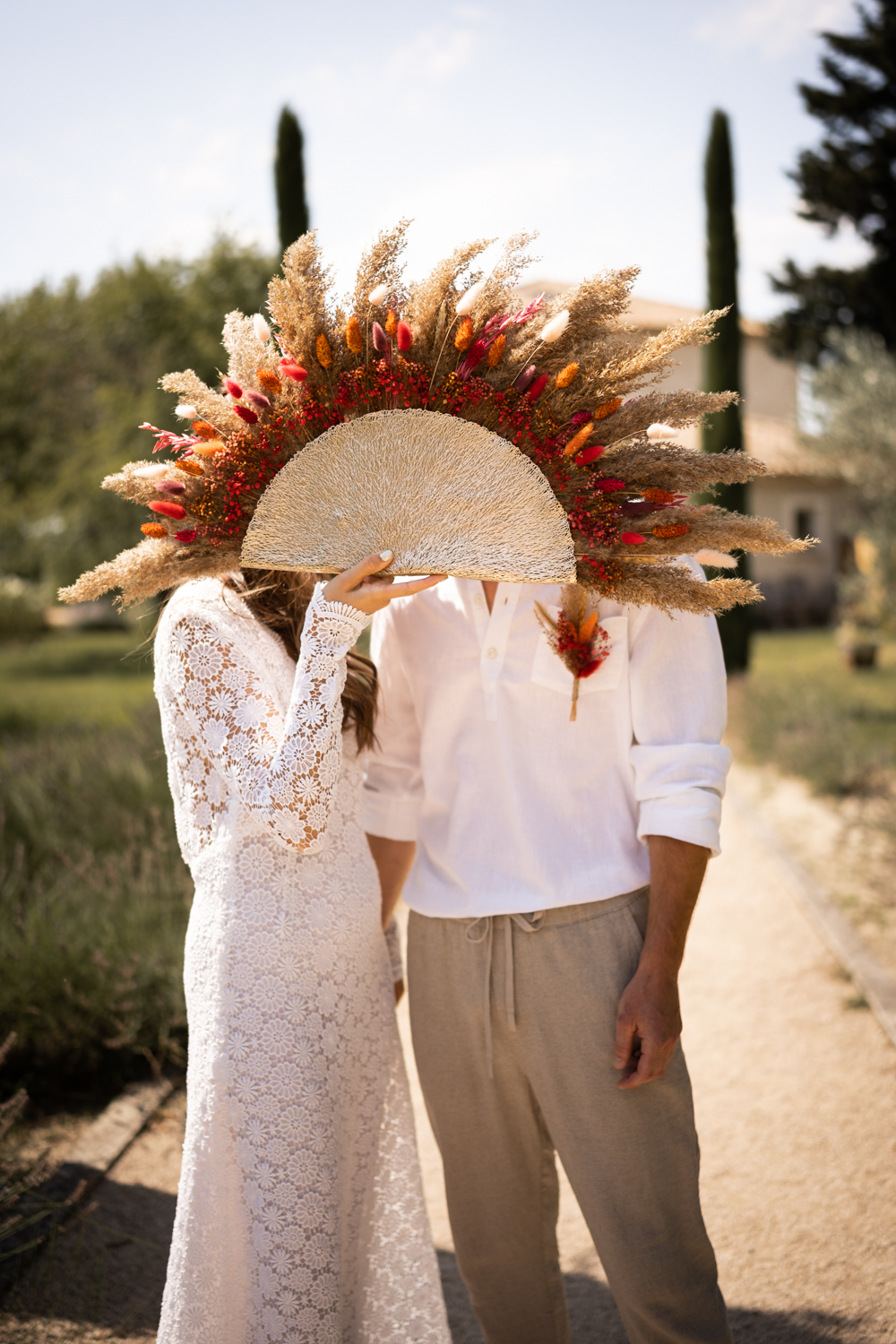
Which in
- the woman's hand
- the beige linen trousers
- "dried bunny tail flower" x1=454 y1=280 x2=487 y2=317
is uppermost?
"dried bunny tail flower" x1=454 y1=280 x2=487 y2=317

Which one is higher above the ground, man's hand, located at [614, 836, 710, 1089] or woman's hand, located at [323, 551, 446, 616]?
woman's hand, located at [323, 551, 446, 616]

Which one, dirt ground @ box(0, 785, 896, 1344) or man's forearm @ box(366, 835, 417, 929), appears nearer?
man's forearm @ box(366, 835, 417, 929)

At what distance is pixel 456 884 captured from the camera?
2.27 m

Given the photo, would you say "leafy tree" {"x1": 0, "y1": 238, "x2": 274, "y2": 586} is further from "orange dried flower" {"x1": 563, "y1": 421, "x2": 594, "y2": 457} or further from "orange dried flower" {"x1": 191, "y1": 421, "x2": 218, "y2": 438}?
"orange dried flower" {"x1": 563, "y1": 421, "x2": 594, "y2": 457}

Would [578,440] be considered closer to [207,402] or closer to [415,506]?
[415,506]

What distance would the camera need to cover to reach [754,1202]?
3539 mm

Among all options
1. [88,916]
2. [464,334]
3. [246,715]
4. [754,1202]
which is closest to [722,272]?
[88,916]

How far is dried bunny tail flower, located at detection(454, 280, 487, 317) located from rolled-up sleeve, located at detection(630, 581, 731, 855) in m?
0.70

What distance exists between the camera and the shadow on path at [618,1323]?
2.83m

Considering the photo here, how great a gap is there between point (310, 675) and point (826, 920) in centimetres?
482

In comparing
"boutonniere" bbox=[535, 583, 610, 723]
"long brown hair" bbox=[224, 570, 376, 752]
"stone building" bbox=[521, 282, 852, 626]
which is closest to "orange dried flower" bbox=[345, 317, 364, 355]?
"long brown hair" bbox=[224, 570, 376, 752]

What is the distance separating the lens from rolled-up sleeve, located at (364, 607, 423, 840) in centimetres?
250

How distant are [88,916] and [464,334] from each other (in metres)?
3.56

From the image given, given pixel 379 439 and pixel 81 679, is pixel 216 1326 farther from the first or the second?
pixel 81 679
